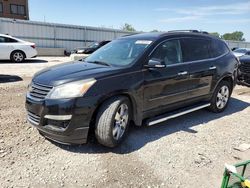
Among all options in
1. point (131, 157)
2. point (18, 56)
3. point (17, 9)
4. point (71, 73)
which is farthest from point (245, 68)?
point (17, 9)

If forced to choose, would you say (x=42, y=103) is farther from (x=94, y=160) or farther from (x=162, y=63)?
(x=162, y=63)

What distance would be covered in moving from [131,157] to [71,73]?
4.97ft

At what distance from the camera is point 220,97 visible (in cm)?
634

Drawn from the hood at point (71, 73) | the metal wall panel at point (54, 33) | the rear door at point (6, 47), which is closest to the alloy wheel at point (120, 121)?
the hood at point (71, 73)

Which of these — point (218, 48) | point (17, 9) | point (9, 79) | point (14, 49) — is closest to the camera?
point (218, 48)

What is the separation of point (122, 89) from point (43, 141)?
1486 mm

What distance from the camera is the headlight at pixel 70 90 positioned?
12.3 ft

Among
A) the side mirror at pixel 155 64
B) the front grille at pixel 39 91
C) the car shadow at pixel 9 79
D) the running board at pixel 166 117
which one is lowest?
the car shadow at pixel 9 79

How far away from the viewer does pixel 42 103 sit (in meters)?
3.84

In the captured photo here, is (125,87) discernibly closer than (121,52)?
Yes

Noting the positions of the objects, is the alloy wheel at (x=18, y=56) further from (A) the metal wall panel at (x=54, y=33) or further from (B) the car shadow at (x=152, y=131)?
(B) the car shadow at (x=152, y=131)

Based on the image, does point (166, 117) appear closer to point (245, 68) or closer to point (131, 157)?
point (131, 157)

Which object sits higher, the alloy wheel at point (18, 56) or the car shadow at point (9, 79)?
the car shadow at point (9, 79)

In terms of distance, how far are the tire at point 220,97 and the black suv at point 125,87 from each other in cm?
4
